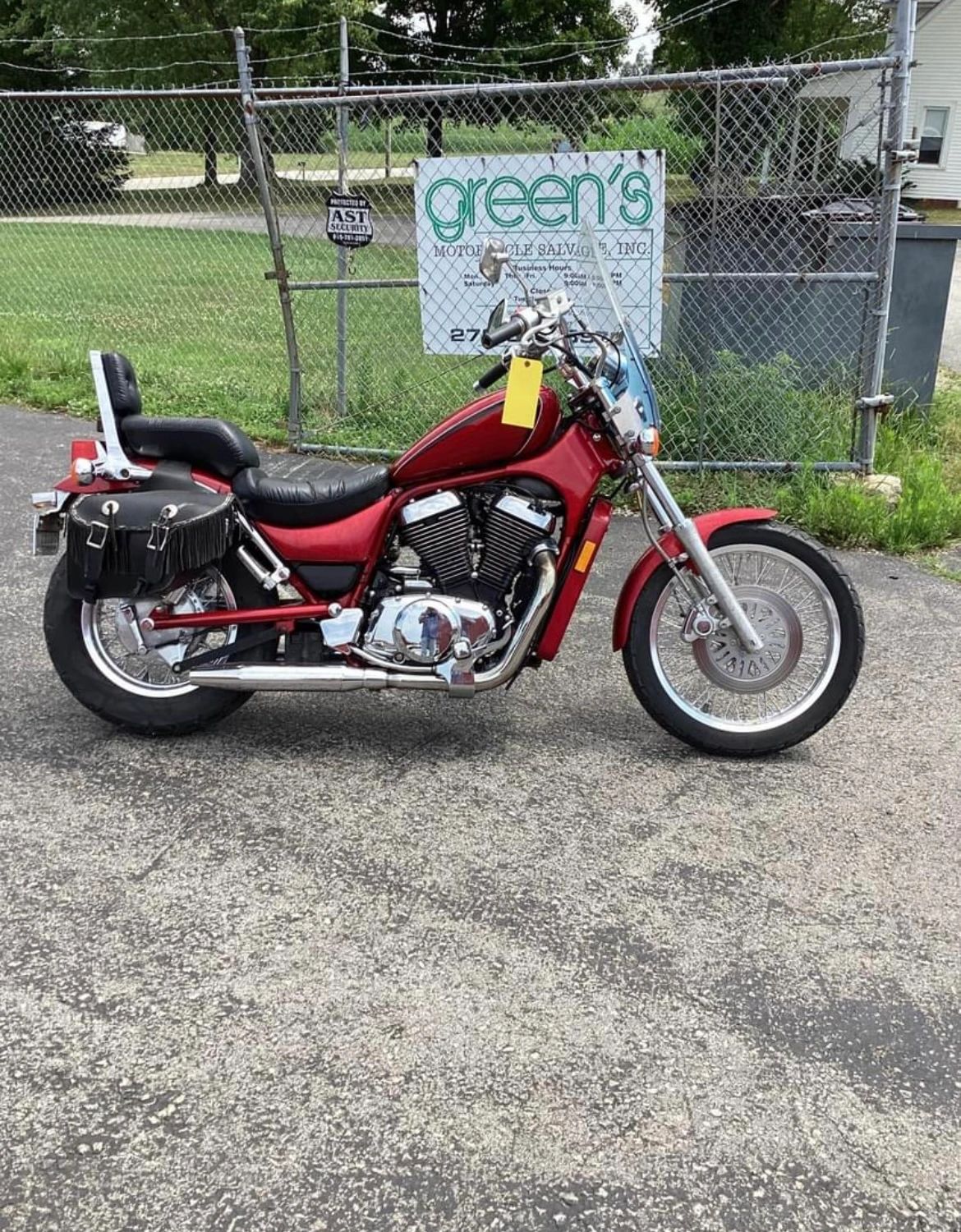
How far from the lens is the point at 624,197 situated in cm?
574

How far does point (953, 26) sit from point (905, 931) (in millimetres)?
33145

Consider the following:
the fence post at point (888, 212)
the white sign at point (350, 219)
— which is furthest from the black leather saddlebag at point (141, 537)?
the fence post at point (888, 212)

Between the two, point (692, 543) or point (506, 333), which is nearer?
point (506, 333)

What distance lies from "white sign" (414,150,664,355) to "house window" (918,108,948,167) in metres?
28.3

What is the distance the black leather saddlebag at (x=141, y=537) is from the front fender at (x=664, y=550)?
4.16ft

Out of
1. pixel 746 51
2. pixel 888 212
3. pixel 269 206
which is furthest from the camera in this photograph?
pixel 746 51

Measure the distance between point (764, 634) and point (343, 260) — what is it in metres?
4.14

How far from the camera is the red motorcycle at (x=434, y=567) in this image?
3396mm

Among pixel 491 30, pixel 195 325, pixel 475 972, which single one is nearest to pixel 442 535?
pixel 475 972

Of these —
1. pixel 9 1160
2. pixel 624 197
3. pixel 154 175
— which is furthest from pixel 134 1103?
pixel 154 175

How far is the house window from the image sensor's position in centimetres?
2984

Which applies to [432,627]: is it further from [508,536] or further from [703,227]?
[703,227]

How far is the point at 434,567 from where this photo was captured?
3.52 metres

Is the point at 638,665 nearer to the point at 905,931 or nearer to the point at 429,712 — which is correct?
the point at 429,712
